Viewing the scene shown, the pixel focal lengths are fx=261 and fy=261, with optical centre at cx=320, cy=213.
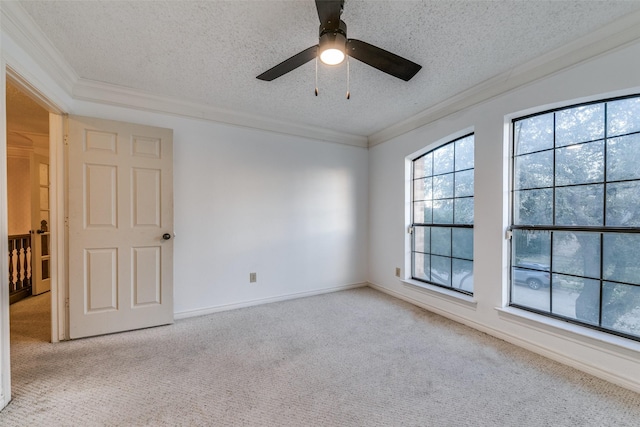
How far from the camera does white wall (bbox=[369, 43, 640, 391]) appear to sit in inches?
70.6

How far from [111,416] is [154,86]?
267 centimetres

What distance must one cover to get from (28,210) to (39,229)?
2.50ft

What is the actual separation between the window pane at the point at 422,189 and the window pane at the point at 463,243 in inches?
24.2

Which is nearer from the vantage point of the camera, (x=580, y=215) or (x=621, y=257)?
(x=621, y=257)

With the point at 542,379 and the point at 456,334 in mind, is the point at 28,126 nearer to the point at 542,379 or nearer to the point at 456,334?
the point at 456,334

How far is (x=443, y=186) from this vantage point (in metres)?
3.17

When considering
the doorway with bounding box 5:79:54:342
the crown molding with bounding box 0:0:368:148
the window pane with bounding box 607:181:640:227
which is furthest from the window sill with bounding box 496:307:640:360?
the doorway with bounding box 5:79:54:342

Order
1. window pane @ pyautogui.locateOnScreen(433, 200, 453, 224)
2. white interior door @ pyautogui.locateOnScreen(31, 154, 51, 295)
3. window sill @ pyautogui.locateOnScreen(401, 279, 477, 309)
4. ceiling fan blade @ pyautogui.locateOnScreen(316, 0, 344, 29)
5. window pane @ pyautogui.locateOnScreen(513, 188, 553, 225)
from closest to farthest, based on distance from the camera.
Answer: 1. ceiling fan blade @ pyautogui.locateOnScreen(316, 0, 344, 29)
2. window pane @ pyautogui.locateOnScreen(513, 188, 553, 225)
3. window sill @ pyautogui.locateOnScreen(401, 279, 477, 309)
4. window pane @ pyautogui.locateOnScreen(433, 200, 453, 224)
5. white interior door @ pyautogui.locateOnScreen(31, 154, 51, 295)

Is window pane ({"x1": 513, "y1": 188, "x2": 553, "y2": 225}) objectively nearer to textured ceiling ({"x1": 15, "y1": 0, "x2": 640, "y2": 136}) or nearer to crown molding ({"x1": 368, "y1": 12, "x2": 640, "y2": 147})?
crown molding ({"x1": 368, "y1": 12, "x2": 640, "y2": 147})

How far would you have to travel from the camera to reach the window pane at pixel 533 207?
7.36 feet

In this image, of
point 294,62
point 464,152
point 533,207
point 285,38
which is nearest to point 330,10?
point 294,62

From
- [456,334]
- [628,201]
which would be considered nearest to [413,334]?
[456,334]

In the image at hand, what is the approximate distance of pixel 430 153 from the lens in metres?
3.35

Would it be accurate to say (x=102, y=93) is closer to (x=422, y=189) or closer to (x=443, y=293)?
(x=422, y=189)
